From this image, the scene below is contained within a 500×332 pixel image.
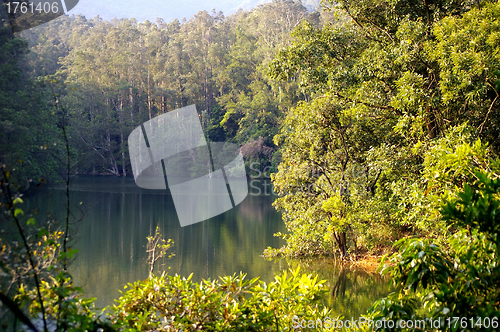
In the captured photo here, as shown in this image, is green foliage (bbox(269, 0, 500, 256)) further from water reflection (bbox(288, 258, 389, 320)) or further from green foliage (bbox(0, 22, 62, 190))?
green foliage (bbox(0, 22, 62, 190))

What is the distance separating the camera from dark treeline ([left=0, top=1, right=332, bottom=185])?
32.6 m

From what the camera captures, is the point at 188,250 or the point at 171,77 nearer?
the point at 188,250

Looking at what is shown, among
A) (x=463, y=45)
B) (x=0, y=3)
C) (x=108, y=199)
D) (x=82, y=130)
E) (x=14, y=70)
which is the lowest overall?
(x=108, y=199)


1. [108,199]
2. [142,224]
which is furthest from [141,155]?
[142,224]

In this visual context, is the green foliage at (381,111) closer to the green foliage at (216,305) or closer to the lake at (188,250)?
the lake at (188,250)

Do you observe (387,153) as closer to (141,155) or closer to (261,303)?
(261,303)

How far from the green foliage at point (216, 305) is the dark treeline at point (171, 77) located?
87.3 ft

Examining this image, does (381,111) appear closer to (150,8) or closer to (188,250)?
(188,250)

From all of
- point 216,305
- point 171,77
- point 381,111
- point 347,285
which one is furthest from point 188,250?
point 171,77

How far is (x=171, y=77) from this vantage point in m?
38.7

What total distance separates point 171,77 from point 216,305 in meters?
37.8

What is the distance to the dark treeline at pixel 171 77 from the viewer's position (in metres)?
32.6

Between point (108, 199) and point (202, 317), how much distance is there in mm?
18720

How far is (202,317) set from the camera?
2.65 metres
